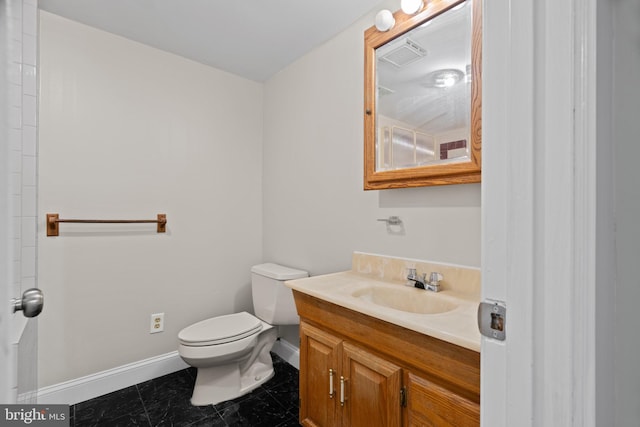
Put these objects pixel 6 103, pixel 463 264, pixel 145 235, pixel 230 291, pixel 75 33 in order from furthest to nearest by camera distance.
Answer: pixel 230 291 → pixel 145 235 → pixel 75 33 → pixel 463 264 → pixel 6 103

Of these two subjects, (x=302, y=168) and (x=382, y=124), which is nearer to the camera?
(x=382, y=124)

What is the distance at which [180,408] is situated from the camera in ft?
5.50

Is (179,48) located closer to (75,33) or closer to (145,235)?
(75,33)

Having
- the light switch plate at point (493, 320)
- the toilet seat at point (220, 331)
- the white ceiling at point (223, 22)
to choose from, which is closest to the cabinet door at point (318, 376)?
the toilet seat at point (220, 331)

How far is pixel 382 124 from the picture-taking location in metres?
1.54

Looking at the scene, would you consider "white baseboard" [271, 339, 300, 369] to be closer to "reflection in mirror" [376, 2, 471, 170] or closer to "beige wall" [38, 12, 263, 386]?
"beige wall" [38, 12, 263, 386]

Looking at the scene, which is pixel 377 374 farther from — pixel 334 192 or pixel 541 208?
pixel 334 192

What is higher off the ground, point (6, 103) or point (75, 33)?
point (75, 33)

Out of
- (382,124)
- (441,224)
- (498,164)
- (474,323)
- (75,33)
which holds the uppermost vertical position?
(75,33)

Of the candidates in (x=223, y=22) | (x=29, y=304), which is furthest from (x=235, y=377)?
(x=223, y=22)

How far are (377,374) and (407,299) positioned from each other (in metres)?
0.36

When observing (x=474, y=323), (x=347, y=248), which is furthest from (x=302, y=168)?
(x=474, y=323)

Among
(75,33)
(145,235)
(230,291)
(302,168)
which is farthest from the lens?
(230,291)

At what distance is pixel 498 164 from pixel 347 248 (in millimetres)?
1358
